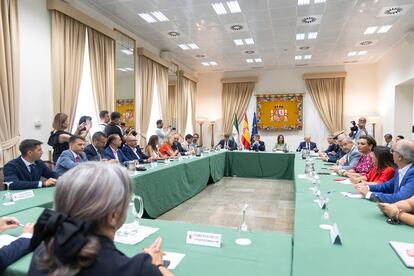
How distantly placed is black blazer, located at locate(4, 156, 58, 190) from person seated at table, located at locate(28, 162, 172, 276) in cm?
203

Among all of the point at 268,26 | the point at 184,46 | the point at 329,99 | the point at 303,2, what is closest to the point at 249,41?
the point at 268,26

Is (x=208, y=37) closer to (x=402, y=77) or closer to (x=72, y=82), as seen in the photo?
(x=72, y=82)

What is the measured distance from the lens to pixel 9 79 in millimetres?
3697

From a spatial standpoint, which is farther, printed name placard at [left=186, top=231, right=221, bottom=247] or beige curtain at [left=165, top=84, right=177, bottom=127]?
beige curtain at [left=165, top=84, right=177, bottom=127]

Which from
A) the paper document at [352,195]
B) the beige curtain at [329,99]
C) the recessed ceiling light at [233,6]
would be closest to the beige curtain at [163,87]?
the recessed ceiling light at [233,6]

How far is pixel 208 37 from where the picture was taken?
664 cm

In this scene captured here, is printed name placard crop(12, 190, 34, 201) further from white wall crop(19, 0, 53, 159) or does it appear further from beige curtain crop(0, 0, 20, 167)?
white wall crop(19, 0, 53, 159)

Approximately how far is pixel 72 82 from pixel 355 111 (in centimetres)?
853

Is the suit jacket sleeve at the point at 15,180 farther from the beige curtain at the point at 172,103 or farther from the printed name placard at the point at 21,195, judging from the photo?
the beige curtain at the point at 172,103

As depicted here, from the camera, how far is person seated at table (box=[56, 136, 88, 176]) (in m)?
3.08

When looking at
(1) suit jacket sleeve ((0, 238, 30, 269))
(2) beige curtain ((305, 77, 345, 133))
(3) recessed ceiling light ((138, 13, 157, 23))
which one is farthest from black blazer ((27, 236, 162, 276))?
(2) beige curtain ((305, 77, 345, 133))

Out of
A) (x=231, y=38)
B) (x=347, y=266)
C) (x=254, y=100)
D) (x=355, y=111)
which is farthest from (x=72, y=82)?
(x=355, y=111)

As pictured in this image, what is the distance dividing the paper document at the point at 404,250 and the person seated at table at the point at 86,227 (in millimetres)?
1021

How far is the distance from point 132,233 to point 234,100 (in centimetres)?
921
